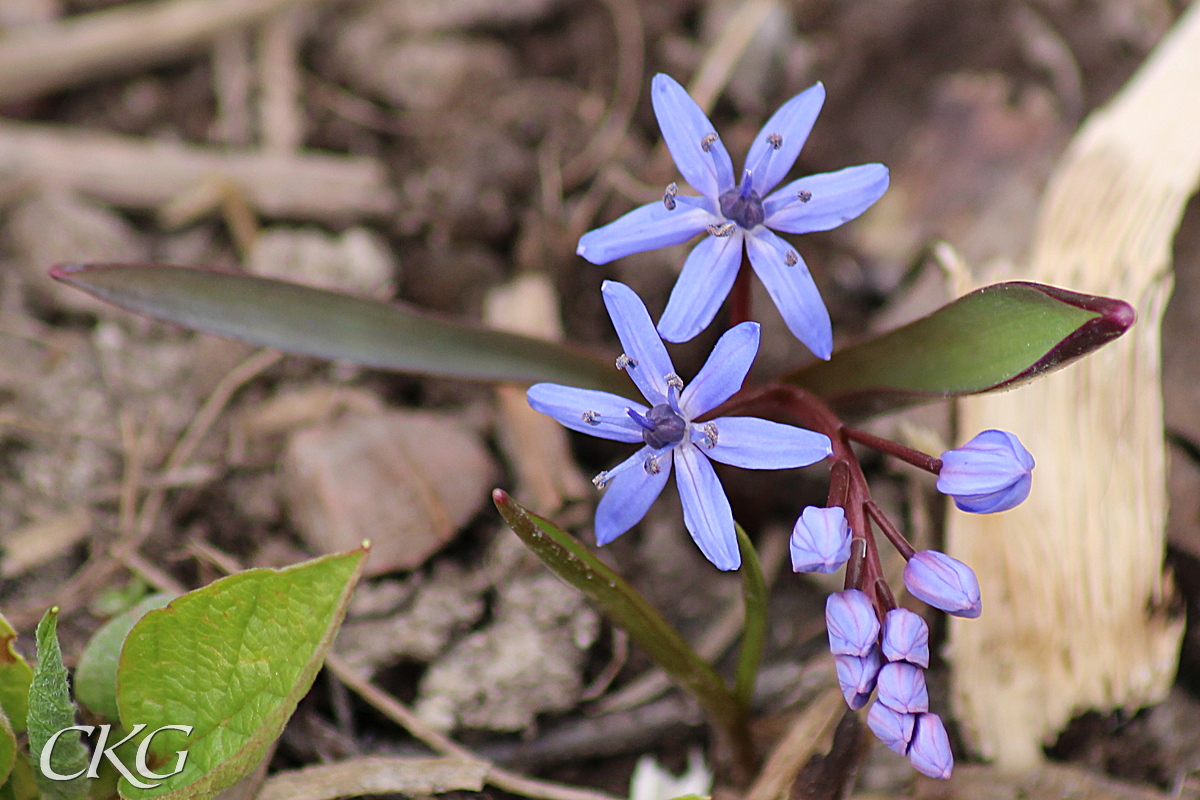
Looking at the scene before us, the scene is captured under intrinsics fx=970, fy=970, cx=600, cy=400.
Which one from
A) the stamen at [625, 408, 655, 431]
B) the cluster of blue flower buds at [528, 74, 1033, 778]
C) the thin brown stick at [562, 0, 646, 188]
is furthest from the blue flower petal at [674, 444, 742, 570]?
the thin brown stick at [562, 0, 646, 188]

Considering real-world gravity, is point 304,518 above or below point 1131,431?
below

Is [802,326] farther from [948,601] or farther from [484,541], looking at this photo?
[484,541]

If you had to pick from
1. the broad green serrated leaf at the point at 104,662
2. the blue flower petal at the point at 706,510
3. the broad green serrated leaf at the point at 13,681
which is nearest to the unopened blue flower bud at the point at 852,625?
the blue flower petal at the point at 706,510

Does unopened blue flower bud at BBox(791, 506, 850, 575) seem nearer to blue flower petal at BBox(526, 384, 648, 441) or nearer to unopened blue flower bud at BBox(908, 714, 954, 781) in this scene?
unopened blue flower bud at BBox(908, 714, 954, 781)

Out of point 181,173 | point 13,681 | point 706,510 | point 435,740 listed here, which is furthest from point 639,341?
point 181,173

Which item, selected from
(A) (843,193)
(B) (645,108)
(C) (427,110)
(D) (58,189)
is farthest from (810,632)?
(D) (58,189)

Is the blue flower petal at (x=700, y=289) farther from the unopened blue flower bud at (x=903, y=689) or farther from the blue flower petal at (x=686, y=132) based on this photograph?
the unopened blue flower bud at (x=903, y=689)

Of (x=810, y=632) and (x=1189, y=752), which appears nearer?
(x=1189, y=752)
